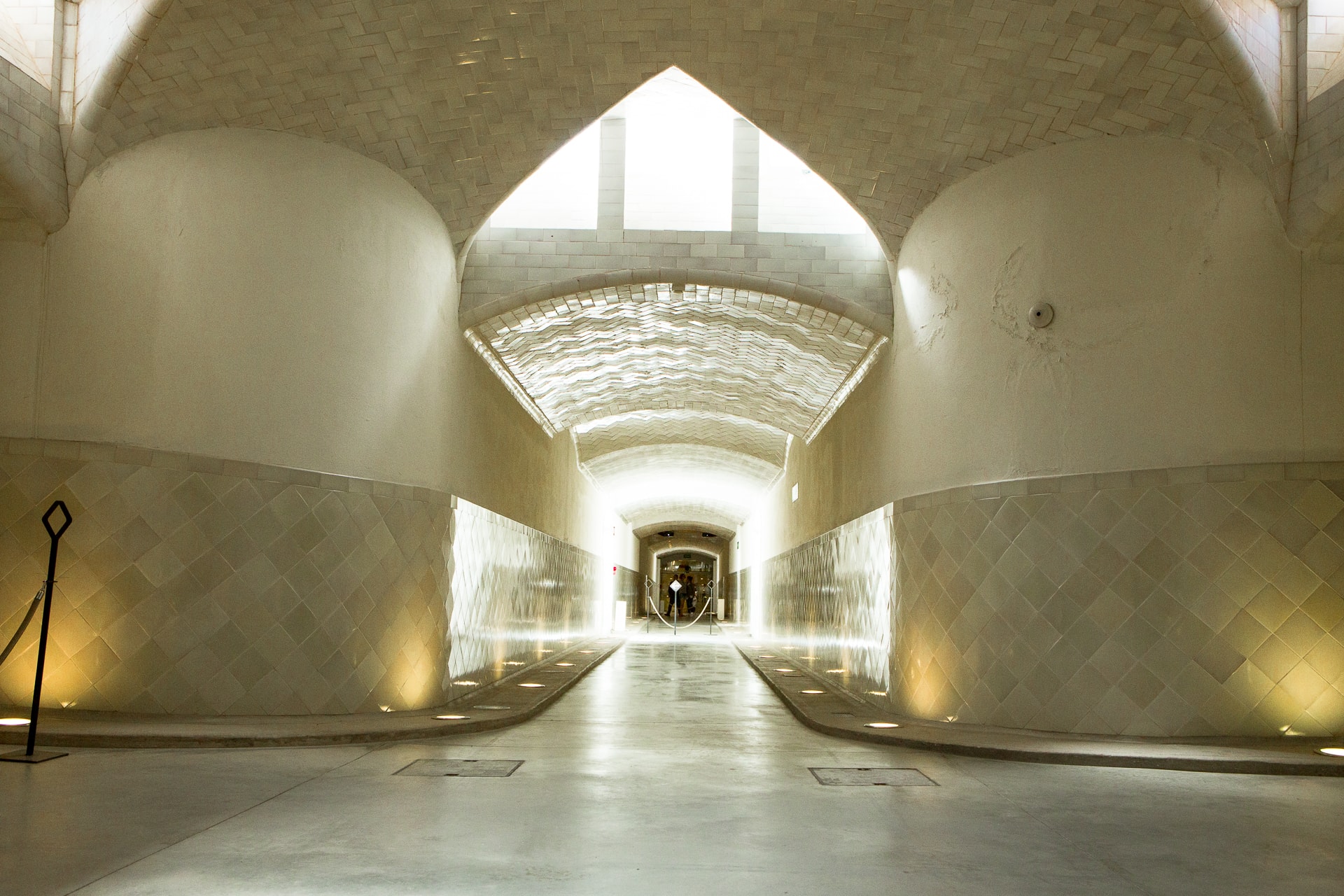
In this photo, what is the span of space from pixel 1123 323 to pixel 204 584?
22.2ft

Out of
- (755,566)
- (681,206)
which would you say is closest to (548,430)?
(681,206)

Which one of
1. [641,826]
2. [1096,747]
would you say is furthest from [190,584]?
[1096,747]

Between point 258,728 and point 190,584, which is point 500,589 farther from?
point 258,728

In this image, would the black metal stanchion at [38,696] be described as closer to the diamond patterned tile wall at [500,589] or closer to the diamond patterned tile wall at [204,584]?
the diamond patterned tile wall at [204,584]

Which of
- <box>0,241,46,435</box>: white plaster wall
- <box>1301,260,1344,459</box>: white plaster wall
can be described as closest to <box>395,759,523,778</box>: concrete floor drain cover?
<box>0,241,46,435</box>: white plaster wall

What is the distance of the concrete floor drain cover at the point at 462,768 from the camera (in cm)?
615

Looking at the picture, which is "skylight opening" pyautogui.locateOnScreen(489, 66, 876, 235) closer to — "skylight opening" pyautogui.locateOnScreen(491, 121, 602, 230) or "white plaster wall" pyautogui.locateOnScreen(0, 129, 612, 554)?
→ "skylight opening" pyautogui.locateOnScreen(491, 121, 602, 230)

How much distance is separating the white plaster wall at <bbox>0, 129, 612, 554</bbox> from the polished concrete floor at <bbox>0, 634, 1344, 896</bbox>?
245 centimetres

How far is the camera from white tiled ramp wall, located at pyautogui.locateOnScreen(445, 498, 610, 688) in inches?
397

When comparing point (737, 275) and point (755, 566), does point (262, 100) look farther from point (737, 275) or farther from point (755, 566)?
point (755, 566)

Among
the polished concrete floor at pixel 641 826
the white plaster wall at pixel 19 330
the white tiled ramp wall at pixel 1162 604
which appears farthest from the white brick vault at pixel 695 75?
the polished concrete floor at pixel 641 826

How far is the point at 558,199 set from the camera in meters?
10.7

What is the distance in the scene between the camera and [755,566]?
26938 mm

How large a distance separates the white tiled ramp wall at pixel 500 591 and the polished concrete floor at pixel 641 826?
286 cm
